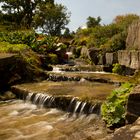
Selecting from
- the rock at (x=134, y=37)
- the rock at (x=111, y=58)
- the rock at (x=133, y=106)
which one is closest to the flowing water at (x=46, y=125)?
the rock at (x=133, y=106)

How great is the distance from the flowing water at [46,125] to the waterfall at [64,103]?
0.28ft

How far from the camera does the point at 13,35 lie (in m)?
25.4

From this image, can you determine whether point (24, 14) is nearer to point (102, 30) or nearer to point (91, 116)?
point (102, 30)

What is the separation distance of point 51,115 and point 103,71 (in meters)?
8.33

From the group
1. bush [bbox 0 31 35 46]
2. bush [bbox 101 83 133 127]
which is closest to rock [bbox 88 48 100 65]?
bush [bbox 0 31 35 46]

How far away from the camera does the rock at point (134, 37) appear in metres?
17.2

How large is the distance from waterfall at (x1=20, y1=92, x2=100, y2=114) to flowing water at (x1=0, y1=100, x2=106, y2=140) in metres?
0.08

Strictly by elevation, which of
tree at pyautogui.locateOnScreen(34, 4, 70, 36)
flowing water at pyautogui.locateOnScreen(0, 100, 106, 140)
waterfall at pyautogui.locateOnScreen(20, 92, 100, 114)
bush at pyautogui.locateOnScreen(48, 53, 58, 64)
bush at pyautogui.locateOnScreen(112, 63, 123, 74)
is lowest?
flowing water at pyautogui.locateOnScreen(0, 100, 106, 140)

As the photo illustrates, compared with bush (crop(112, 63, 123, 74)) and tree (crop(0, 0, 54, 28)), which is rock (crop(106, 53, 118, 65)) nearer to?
bush (crop(112, 63, 123, 74))

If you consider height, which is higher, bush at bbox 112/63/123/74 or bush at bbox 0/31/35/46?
bush at bbox 0/31/35/46

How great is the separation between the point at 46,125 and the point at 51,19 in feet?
118

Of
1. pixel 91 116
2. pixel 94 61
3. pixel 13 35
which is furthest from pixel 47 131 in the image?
pixel 13 35

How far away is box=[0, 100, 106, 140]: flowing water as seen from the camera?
7871mm

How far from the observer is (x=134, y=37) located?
1767 cm
